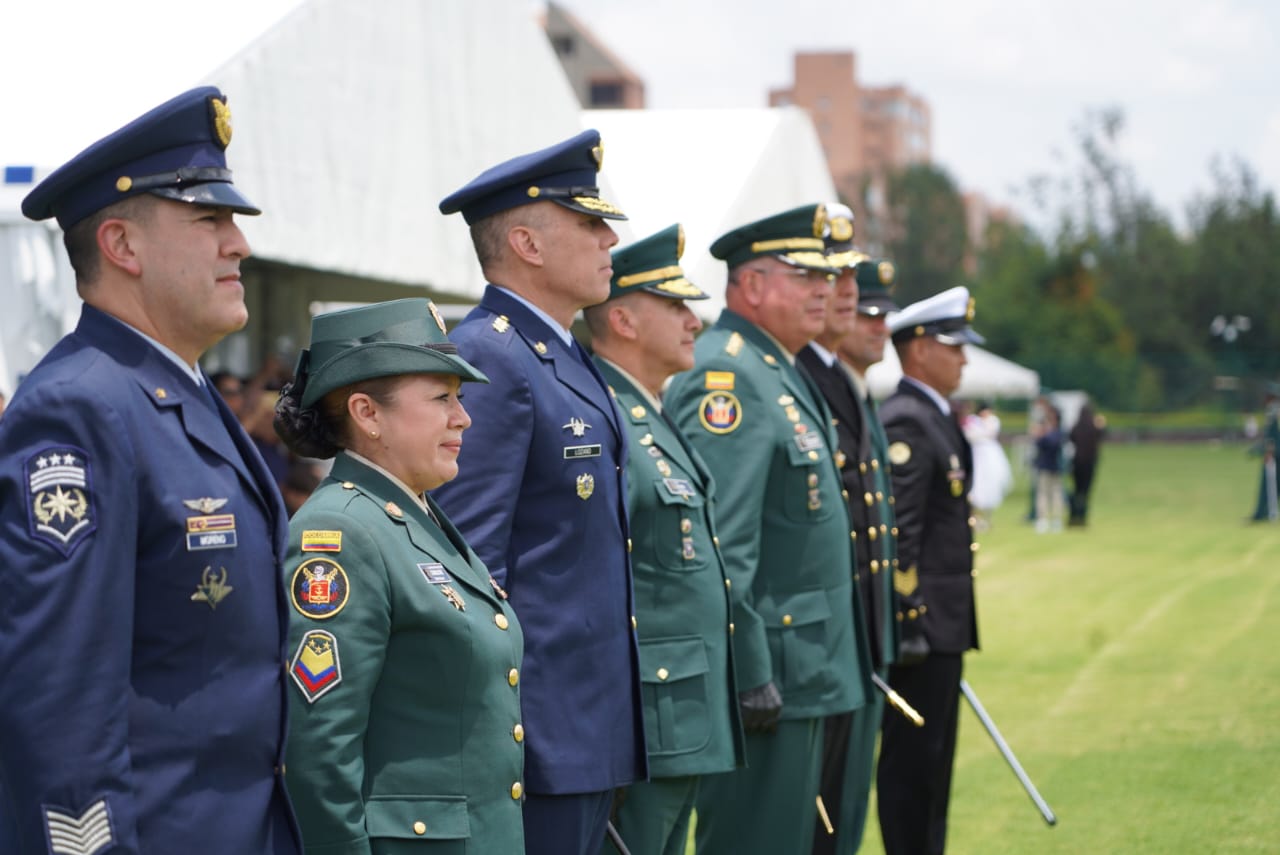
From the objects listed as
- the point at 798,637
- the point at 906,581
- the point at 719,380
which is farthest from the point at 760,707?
the point at 906,581

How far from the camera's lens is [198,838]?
8.02ft

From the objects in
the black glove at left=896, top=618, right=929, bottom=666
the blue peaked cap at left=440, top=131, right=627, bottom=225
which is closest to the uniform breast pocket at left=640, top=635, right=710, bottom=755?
the blue peaked cap at left=440, top=131, right=627, bottom=225

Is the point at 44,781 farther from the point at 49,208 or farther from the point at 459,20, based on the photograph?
the point at 459,20

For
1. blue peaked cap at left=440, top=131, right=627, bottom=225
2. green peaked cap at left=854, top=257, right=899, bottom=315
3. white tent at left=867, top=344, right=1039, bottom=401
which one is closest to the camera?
blue peaked cap at left=440, top=131, right=627, bottom=225

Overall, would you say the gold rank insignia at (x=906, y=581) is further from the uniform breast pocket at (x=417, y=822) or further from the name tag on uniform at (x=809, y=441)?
the uniform breast pocket at (x=417, y=822)

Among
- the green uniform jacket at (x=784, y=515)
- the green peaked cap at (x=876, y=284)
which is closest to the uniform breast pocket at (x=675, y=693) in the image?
the green uniform jacket at (x=784, y=515)

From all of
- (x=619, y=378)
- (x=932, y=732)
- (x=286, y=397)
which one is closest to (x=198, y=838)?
(x=286, y=397)

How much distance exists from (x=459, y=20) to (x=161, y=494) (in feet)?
20.0

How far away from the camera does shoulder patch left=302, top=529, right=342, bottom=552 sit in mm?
2945

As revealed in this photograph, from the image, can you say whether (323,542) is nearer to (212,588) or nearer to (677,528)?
(212,588)

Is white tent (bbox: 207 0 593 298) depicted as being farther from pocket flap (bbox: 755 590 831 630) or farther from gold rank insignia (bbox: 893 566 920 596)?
gold rank insignia (bbox: 893 566 920 596)

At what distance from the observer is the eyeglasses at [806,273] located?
5504mm

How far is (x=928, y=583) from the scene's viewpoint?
21.0 feet

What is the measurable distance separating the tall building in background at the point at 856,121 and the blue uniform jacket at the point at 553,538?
84325 millimetres
